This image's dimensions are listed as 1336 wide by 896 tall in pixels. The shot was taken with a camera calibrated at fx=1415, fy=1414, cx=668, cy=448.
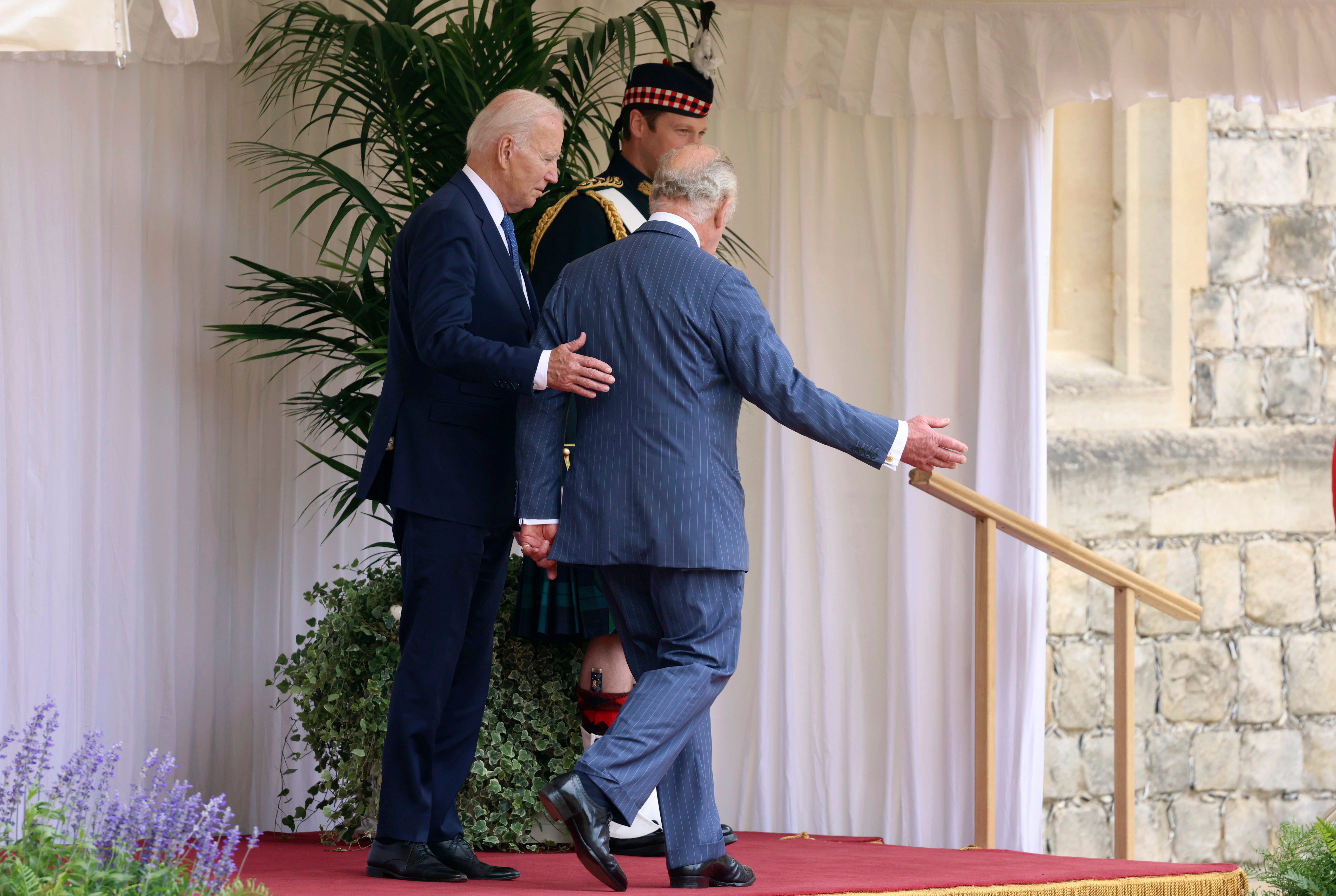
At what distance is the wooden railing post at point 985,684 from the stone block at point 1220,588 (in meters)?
2.12

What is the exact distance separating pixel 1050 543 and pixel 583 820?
5.48 feet

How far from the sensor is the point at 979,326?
3861mm

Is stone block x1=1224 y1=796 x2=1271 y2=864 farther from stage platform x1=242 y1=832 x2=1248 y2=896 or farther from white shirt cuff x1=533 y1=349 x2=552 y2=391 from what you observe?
white shirt cuff x1=533 y1=349 x2=552 y2=391

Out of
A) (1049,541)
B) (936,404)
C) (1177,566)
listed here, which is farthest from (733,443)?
(1177,566)

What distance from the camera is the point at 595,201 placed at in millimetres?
2818

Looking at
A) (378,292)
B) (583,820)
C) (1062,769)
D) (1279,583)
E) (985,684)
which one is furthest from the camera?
(1279,583)

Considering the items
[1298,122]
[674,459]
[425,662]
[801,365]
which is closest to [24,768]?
[425,662]

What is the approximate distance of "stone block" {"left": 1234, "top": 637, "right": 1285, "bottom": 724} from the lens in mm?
5422

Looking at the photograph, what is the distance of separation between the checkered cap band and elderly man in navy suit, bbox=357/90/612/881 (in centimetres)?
45

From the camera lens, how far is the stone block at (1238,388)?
5.59 m

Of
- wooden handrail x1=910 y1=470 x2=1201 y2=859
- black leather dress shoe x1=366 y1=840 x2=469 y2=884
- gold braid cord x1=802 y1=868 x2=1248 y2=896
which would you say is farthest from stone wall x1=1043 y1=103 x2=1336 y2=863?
black leather dress shoe x1=366 y1=840 x2=469 y2=884

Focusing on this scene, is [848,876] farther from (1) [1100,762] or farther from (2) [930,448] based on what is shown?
(1) [1100,762]

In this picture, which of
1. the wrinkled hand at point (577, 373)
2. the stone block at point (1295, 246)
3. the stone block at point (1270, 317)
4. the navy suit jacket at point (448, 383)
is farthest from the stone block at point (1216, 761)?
the wrinkled hand at point (577, 373)

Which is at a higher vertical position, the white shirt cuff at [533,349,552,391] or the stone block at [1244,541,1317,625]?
the white shirt cuff at [533,349,552,391]
